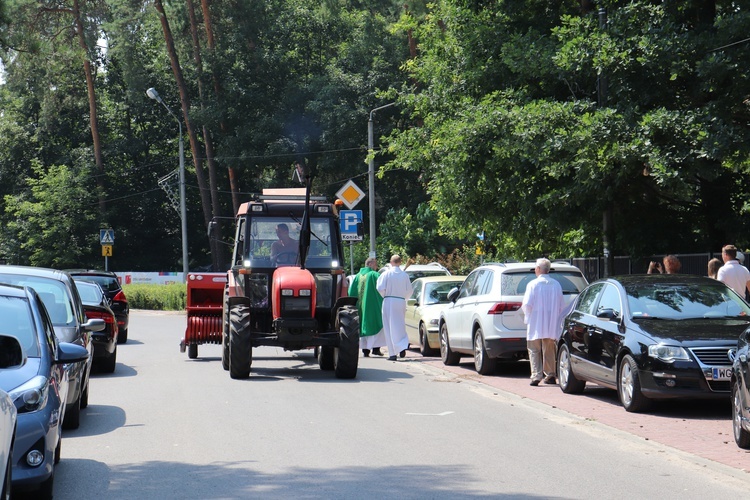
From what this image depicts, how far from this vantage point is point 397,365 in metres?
19.7

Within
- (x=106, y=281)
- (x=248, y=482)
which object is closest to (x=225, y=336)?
(x=248, y=482)

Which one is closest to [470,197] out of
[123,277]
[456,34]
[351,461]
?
[456,34]

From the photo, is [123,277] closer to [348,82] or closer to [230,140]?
[230,140]

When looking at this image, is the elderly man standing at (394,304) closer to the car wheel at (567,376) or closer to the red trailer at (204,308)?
the red trailer at (204,308)

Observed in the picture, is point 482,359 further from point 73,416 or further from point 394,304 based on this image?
point 73,416

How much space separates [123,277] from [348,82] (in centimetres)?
1544

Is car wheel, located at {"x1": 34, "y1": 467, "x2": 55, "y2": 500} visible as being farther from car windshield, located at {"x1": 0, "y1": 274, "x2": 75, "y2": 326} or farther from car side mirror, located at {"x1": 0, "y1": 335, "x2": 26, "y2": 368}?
car windshield, located at {"x1": 0, "y1": 274, "x2": 75, "y2": 326}

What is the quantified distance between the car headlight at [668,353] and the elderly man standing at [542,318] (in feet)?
11.8

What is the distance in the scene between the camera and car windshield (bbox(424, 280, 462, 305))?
22141mm

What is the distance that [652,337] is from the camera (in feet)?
40.1

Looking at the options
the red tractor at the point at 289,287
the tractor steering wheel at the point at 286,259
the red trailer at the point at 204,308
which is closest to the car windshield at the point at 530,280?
the red tractor at the point at 289,287

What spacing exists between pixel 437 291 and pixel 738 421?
12.8 m

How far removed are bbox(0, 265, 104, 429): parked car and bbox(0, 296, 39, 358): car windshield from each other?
257 centimetres

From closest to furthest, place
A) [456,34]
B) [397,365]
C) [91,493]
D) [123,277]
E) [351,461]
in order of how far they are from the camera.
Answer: [91,493], [351,461], [397,365], [456,34], [123,277]
